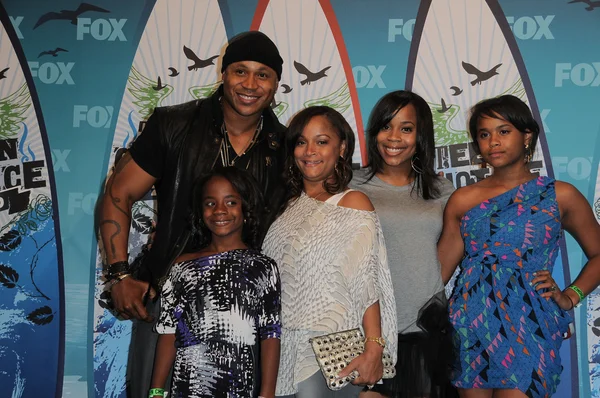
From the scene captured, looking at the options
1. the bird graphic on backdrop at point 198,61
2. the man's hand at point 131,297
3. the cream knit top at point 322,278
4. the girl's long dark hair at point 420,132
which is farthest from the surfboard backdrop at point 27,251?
the girl's long dark hair at point 420,132

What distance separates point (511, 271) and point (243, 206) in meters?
1.01

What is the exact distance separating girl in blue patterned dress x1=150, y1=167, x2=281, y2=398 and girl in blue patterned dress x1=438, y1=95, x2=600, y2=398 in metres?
0.77

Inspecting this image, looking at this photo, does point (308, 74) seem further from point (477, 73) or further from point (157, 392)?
point (157, 392)

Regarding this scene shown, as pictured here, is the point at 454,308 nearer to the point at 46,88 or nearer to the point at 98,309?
the point at 98,309

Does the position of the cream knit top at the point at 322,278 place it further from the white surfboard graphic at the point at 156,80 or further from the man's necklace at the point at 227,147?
the white surfboard graphic at the point at 156,80

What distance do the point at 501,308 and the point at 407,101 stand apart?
0.87 m

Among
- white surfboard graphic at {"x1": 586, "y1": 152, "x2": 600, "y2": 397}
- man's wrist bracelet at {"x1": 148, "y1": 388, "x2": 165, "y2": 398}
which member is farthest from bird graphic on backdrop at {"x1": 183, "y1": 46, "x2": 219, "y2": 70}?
white surfboard graphic at {"x1": 586, "y1": 152, "x2": 600, "y2": 397}

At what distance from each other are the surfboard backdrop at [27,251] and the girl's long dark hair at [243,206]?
1483 mm

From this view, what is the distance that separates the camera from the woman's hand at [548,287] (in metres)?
2.50

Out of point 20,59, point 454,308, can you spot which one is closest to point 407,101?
point 454,308

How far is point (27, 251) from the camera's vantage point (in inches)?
144

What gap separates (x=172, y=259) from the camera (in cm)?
257

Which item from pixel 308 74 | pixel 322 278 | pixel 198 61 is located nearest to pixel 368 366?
pixel 322 278

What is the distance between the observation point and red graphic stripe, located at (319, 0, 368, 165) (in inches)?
137
